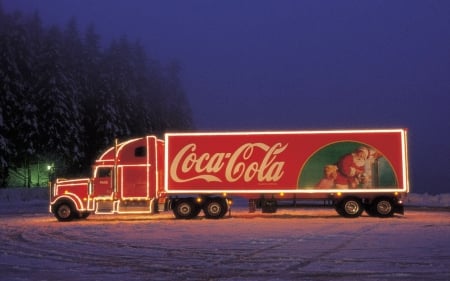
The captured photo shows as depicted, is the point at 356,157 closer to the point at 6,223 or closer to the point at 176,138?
the point at 176,138

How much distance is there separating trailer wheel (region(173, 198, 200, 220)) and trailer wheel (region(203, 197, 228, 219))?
→ 1.43ft

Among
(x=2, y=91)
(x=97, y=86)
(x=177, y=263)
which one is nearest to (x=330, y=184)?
(x=177, y=263)

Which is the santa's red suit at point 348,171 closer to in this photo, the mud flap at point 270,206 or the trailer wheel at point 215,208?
the mud flap at point 270,206

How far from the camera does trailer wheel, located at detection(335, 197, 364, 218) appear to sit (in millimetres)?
27594

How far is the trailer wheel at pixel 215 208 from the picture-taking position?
91.4ft

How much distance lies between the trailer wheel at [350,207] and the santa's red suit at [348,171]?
639 mm

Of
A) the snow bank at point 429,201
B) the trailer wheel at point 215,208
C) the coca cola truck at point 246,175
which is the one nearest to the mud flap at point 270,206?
the coca cola truck at point 246,175

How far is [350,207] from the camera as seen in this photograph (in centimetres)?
2770

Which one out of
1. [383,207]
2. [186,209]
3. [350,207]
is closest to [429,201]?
[383,207]

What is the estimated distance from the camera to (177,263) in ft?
45.5

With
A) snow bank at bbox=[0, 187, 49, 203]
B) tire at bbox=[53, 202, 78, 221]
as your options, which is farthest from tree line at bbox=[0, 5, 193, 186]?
tire at bbox=[53, 202, 78, 221]

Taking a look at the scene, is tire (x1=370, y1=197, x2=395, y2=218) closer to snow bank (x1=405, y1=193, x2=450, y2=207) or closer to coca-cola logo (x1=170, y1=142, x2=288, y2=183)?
coca-cola logo (x1=170, y1=142, x2=288, y2=183)

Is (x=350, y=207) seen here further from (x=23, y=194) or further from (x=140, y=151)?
(x=23, y=194)

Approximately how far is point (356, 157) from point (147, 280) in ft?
57.0
